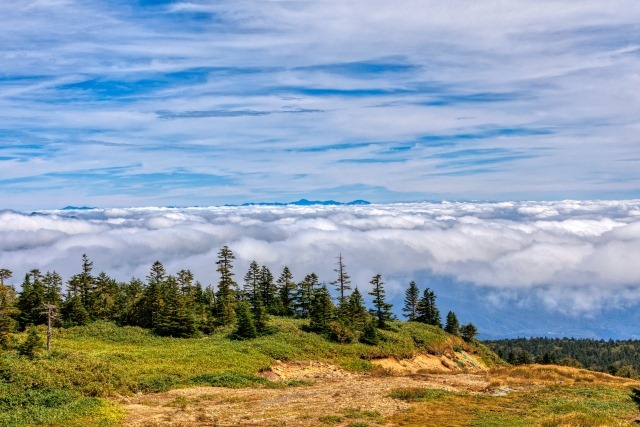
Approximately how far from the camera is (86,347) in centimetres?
4988

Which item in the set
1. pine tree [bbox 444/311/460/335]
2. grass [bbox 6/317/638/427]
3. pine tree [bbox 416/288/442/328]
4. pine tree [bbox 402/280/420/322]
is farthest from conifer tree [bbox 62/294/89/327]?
pine tree [bbox 444/311/460/335]

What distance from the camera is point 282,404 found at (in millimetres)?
29188

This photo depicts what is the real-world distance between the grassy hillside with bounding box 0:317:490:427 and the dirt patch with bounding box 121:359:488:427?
2122mm

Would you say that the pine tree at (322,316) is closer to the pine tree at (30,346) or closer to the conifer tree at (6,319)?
the conifer tree at (6,319)

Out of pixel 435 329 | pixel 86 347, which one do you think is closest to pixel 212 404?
pixel 86 347

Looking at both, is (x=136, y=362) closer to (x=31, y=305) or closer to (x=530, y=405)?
(x=530, y=405)

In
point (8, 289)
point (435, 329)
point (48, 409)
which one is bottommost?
point (435, 329)

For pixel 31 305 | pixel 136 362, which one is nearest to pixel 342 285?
pixel 136 362

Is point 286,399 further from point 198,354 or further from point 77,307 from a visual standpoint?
point 77,307

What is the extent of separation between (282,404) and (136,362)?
Answer: 60.5 ft

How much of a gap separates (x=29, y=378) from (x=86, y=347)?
22495 millimetres

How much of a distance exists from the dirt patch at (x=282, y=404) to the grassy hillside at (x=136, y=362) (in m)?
2.12

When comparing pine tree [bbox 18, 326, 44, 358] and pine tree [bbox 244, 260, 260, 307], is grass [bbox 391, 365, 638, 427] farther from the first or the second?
pine tree [bbox 244, 260, 260, 307]

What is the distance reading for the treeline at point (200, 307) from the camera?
6147cm
